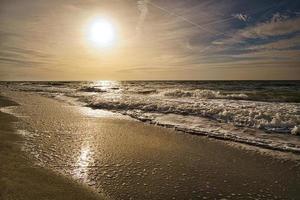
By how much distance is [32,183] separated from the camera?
16.5 ft

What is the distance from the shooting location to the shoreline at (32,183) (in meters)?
4.55

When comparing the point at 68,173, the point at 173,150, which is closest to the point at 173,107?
the point at 173,150

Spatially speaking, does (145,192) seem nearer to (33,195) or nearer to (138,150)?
(33,195)

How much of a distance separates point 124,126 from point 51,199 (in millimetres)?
6848

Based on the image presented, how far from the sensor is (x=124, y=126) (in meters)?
11.2

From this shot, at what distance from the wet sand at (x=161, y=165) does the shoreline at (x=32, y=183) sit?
234 mm

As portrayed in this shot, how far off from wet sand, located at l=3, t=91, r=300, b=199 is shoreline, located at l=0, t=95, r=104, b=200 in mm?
234

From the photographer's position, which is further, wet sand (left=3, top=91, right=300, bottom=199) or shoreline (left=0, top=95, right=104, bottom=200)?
wet sand (left=3, top=91, right=300, bottom=199)

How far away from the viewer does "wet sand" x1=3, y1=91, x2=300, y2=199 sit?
498 cm

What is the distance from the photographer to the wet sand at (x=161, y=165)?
4.98 meters

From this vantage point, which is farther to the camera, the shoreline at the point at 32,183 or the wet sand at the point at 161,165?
the wet sand at the point at 161,165

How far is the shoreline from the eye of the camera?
4551 millimetres

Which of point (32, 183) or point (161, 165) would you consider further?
point (161, 165)

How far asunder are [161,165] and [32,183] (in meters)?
2.71
